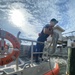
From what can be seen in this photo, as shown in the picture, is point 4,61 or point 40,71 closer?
point 4,61

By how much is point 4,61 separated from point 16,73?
1.52 feet

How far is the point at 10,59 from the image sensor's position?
420cm

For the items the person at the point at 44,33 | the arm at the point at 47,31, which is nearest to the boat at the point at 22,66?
the person at the point at 44,33

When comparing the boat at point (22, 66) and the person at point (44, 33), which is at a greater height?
the person at point (44, 33)

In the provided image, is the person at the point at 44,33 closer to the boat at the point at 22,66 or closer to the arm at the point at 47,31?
the arm at the point at 47,31

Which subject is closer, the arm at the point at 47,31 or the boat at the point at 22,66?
the boat at the point at 22,66

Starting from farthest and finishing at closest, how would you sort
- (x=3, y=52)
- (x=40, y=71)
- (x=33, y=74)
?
(x=40, y=71)
(x=33, y=74)
(x=3, y=52)

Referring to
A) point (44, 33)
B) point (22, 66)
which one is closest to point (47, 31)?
point (44, 33)

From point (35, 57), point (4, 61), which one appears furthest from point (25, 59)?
point (4, 61)

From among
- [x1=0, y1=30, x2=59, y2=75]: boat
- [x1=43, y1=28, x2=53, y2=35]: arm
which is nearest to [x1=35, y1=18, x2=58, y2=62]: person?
[x1=43, y1=28, x2=53, y2=35]: arm

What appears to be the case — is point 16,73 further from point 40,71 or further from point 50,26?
point 50,26

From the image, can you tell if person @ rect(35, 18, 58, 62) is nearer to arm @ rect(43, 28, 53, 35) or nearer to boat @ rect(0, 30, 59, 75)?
arm @ rect(43, 28, 53, 35)

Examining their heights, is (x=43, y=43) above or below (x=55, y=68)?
above

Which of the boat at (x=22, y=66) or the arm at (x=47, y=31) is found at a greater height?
the arm at (x=47, y=31)
